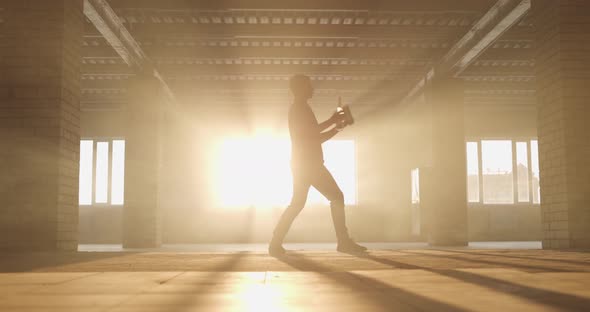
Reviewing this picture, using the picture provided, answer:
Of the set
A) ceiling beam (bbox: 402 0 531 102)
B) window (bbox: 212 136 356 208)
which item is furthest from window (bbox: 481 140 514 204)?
ceiling beam (bbox: 402 0 531 102)

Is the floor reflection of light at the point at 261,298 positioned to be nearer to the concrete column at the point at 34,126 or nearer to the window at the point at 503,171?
the concrete column at the point at 34,126

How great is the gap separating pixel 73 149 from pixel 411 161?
15.1 m

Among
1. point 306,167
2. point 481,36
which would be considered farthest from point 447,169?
point 306,167

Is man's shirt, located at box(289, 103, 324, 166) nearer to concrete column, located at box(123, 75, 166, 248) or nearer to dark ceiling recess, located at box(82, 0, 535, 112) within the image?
dark ceiling recess, located at box(82, 0, 535, 112)

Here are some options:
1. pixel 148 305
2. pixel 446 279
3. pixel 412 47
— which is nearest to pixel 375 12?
pixel 412 47

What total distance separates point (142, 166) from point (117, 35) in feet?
14.4

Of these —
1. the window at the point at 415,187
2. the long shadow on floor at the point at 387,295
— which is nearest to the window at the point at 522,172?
the window at the point at 415,187

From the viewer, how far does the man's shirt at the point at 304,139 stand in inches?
251

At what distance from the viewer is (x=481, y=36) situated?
11703 mm

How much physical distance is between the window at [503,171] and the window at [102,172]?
39.1 feet

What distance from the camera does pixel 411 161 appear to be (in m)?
21.9

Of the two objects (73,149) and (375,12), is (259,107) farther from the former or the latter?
(73,149)

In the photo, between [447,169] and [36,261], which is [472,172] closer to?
[447,169]

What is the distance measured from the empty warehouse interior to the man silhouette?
3.9 inches
